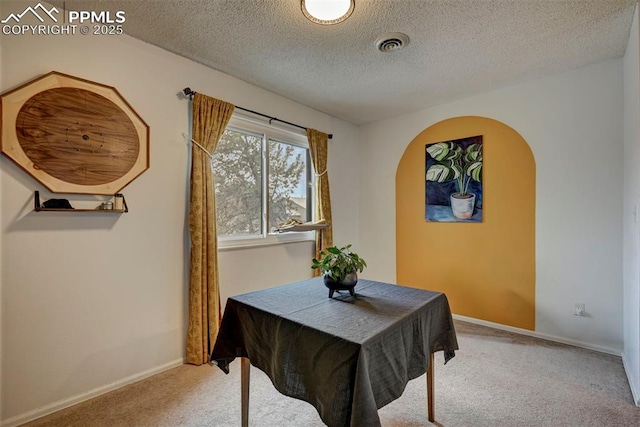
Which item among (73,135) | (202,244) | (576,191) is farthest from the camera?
(576,191)

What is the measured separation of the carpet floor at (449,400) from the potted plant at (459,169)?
1.56 metres

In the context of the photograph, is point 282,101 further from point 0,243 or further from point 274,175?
point 0,243

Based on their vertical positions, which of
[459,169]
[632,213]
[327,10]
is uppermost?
[327,10]

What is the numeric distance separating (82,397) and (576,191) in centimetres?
420

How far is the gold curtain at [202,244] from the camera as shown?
2395 millimetres

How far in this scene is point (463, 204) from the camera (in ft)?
10.9

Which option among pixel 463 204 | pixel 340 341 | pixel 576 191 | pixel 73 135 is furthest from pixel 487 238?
pixel 73 135

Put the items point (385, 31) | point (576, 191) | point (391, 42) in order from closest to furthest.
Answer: point (385, 31)
point (391, 42)
point (576, 191)

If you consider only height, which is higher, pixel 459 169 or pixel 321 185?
pixel 459 169

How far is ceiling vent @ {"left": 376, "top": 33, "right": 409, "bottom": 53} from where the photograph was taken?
216 cm

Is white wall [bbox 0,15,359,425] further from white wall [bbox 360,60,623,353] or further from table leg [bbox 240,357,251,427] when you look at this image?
white wall [bbox 360,60,623,353]

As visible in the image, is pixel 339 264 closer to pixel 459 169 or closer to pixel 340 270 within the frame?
pixel 340 270

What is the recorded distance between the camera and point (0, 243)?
1.67m

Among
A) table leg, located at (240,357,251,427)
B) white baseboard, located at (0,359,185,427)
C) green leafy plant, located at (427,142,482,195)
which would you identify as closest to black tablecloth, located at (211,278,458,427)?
table leg, located at (240,357,251,427)
